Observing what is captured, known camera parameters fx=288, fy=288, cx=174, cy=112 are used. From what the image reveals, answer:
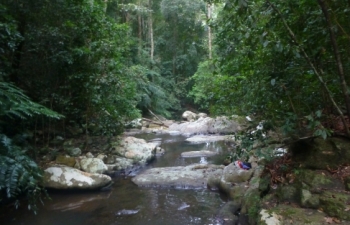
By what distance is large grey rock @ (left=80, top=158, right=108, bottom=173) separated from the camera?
7162mm

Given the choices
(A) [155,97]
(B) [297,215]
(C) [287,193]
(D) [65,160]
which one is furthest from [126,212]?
(A) [155,97]

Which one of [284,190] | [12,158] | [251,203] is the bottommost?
[251,203]

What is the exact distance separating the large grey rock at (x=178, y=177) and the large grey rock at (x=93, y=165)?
0.90m

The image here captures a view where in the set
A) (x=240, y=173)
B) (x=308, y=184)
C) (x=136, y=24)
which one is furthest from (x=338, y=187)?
(x=136, y=24)

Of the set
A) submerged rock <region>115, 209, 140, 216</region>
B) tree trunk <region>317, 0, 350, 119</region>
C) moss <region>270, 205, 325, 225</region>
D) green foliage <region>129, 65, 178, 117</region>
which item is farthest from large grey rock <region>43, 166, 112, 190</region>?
green foliage <region>129, 65, 178, 117</region>

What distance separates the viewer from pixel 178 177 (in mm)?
6996

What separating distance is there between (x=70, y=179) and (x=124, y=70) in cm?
393

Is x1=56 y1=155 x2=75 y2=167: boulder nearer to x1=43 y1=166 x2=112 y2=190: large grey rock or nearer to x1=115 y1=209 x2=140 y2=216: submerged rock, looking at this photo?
x1=43 y1=166 x2=112 y2=190: large grey rock

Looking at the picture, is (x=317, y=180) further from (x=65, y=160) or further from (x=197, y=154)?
(x=197, y=154)

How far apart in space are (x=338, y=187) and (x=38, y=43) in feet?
20.4

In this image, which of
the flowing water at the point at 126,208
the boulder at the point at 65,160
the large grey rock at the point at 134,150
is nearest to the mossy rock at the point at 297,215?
the flowing water at the point at 126,208

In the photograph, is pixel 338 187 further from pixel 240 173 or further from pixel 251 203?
pixel 240 173

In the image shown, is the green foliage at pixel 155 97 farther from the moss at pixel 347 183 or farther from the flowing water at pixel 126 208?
the moss at pixel 347 183

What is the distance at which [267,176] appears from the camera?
437 cm
